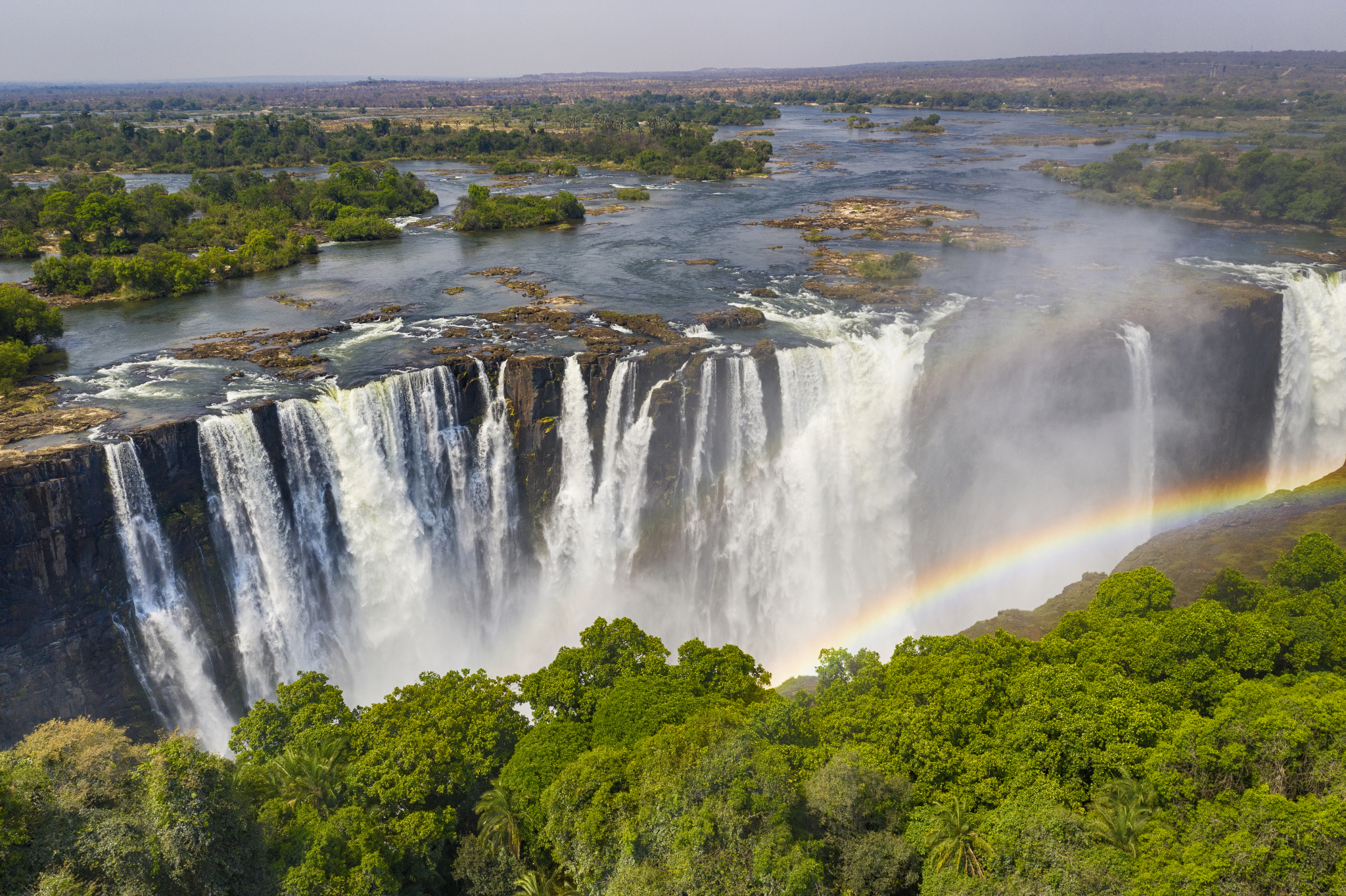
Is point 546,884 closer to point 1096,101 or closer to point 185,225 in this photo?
point 185,225

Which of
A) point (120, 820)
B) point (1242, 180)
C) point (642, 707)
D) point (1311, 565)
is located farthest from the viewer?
point (1242, 180)

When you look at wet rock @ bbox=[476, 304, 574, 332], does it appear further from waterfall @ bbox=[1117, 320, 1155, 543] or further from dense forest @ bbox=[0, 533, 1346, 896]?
waterfall @ bbox=[1117, 320, 1155, 543]

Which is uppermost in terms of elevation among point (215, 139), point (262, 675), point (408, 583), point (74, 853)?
point (215, 139)

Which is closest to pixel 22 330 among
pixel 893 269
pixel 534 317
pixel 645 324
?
pixel 534 317

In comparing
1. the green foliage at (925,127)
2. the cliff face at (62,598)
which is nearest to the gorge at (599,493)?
the cliff face at (62,598)

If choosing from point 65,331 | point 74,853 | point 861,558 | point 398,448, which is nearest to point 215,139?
point 65,331

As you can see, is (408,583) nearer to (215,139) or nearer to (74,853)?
(74,853)
